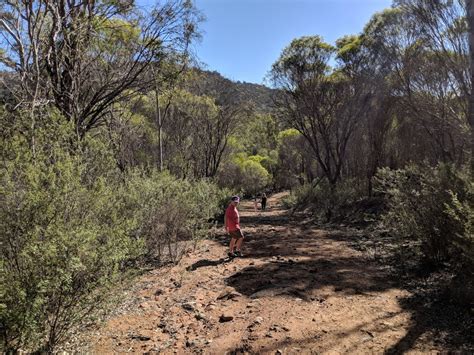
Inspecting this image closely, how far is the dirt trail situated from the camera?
14.2ft

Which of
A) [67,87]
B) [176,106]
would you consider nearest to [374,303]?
[67,87]

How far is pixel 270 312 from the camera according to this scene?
16.8 feet

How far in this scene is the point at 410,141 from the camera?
2159cm

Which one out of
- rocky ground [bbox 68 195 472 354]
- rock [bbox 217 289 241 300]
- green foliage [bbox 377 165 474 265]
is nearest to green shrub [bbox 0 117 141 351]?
rocky ground [bbox 68 195 472 354]

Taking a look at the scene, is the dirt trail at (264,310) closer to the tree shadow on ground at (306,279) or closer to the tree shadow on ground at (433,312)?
the tree shadow on ground at (306,279)

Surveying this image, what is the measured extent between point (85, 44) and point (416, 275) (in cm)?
826

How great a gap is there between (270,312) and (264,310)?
12 cm

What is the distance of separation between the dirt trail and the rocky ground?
1 centimetres

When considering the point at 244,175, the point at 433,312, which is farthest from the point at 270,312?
the point at 244,175

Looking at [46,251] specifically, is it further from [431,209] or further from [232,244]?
[431,209]

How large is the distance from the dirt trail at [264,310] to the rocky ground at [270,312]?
14 millimetres

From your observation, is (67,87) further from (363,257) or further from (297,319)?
(363,257)

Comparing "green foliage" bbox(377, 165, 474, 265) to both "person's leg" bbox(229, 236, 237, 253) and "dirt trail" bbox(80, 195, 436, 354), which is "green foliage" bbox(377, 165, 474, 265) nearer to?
"dirt trail" bbox(80, 195, 436, 354)

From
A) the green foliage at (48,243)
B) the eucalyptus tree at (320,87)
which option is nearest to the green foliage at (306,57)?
the eucalyptus tree at (320,87)
